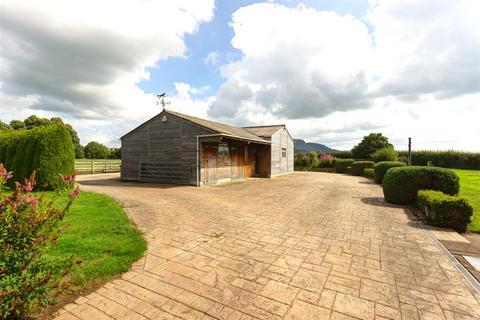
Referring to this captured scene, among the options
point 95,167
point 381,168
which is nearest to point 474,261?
point 381,168

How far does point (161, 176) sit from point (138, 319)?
12278 mm

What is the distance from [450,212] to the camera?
5.67 meters

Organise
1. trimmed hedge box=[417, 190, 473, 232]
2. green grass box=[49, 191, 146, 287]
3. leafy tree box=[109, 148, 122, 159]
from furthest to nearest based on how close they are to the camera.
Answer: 1. leafy tree box=[109, 148, 122, 159]
2. trimmed hedge box=[417, 190, 473, 232]
3. green grass box=[49, 191, 146, 287]

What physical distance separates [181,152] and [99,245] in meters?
9.47

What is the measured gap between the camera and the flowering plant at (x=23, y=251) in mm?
2023

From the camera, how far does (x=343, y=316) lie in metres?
2.48

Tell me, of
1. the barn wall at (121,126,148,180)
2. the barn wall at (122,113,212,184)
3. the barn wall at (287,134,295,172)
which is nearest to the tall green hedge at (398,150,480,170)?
the barn wall at (287,134,295,172)

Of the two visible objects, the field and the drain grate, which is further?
the field

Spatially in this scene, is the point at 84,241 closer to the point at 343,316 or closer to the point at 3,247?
the point at 3,247

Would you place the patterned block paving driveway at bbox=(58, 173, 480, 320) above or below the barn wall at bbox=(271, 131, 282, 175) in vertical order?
below

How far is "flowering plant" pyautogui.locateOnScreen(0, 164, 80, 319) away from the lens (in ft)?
6.64

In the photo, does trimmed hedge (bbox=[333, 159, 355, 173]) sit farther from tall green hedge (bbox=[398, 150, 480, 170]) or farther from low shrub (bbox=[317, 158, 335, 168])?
tall green hedge (bbox=[398, 150, 480, 170])

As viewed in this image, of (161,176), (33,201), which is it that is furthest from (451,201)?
(161,176)

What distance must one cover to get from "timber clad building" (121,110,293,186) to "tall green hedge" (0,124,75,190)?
170 inches
